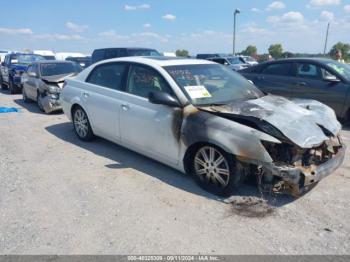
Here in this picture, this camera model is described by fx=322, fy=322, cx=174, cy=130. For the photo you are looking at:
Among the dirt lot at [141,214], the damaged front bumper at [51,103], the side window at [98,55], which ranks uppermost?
the side window at [98,55]

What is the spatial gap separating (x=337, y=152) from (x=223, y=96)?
160 cm

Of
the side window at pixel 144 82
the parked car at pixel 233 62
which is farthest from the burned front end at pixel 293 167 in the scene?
the parked car at pixel 233 62

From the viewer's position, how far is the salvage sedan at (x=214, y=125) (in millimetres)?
3529

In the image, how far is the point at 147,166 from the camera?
4895 millimetres

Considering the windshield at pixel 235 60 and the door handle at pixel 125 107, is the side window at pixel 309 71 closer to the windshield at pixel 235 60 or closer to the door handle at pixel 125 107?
the door handle at pixel 125 107

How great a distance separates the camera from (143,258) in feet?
9.29

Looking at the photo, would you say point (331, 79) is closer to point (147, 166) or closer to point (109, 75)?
point (147, 166)

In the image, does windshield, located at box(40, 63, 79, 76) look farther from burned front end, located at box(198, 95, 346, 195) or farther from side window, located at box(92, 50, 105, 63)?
burned front end, located at box(198, 95, 346, 195)

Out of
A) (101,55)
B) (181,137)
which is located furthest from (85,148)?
(101,55)

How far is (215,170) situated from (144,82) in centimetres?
171

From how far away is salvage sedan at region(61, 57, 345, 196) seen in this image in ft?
11.6

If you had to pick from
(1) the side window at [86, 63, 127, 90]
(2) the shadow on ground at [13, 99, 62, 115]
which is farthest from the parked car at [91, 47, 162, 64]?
(1) the side window at [86, 63, 127, 90]

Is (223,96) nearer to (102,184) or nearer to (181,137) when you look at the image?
(181,137)

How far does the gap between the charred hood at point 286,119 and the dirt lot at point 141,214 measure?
2.59 ft
